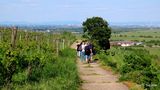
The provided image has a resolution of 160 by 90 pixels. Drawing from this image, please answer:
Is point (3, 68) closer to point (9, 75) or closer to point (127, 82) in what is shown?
point (9, 75)

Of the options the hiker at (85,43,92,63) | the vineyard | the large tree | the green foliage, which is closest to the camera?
the vineyard

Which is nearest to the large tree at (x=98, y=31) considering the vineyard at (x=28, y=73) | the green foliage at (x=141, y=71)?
the green foliage at (x=141, y=71)

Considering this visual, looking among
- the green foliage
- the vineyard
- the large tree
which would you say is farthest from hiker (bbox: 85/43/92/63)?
the large tree

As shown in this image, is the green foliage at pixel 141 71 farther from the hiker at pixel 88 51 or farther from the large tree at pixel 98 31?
the large tree at pixel 98 31

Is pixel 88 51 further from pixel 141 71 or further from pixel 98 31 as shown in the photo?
pixel 98 31

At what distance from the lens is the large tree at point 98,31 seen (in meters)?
57.0

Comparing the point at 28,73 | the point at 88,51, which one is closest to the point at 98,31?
the point at 88,51

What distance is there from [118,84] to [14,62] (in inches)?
190

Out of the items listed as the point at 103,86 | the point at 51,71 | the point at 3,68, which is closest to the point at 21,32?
the point at 51,71

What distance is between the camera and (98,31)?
186 feet

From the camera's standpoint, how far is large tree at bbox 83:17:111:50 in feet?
187

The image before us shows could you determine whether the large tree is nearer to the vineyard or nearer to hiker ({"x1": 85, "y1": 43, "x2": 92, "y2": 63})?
hiker ({"x1": 85, "y1": 43, "x2": 92, "y2": 63})

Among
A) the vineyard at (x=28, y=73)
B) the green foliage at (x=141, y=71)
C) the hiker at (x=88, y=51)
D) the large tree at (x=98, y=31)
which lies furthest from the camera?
the large tree at (x=98, y=31)

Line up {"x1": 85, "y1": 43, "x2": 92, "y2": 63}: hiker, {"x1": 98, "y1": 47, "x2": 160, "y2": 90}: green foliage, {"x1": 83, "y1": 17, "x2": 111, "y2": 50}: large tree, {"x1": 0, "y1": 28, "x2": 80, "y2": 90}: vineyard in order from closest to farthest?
{"x1": 0, "y1": 28, "x2": 80, "y2": 90}: vineyard, {"x1": 98, "y1": 47, "x2": 160, "y2": 90}: green foliage, {"x1": 85, "y1": 43, "x2": 92, "y2": 63}: hiker, {"x1": 83, "y1": 17, "x2": 111, "y2": 50}: large tree
